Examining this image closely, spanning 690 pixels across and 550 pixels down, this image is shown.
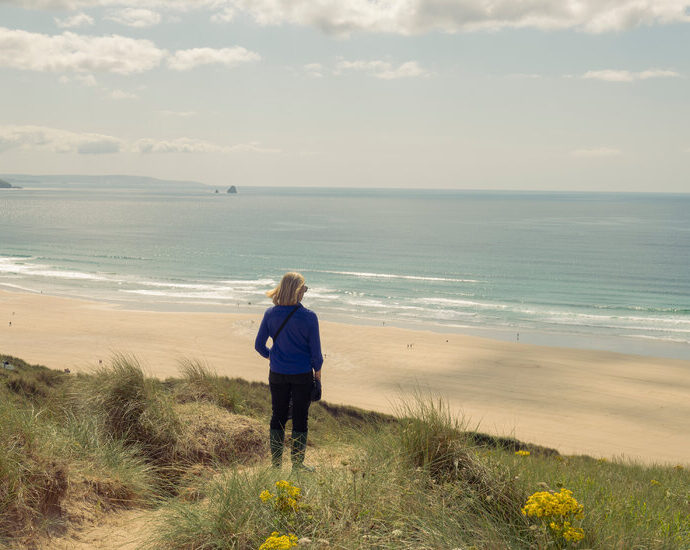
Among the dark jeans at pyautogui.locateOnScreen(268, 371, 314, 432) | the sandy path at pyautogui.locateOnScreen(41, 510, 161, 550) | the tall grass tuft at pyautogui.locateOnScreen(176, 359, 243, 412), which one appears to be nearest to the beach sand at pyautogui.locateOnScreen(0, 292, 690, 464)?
the tall grass tuft at pyautogui.locateOnScreen(176, 359, 243, 412)

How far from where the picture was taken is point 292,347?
18.2 ft

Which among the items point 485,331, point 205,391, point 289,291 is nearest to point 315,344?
point 289,291

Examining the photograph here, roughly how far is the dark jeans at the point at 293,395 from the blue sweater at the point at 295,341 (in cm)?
7

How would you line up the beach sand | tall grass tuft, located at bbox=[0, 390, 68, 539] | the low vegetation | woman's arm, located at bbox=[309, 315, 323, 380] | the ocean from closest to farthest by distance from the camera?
the low vegetation → tall grass tuft, located at bbox=[0, 390, 68, 539] → woman's arm, located at bbox=[309, 315, 323, 380] → the beach sand → the ocean

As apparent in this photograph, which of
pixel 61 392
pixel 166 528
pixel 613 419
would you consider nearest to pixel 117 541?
pixel 166 528

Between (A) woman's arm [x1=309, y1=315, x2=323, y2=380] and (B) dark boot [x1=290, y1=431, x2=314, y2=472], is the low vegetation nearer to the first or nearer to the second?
(B) dark boot [x1=290, y1=431, x2=314, y2=472]

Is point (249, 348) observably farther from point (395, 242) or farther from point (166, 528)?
point (395, 242)

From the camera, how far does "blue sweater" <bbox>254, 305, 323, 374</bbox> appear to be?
549 centimetres

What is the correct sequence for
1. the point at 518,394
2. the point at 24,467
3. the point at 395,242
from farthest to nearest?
1. the point at 395,242
2. the point at 518,394
3. the point at 24,467

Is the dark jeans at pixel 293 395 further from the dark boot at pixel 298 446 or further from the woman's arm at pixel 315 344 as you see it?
the woman's arm at pixel 315 344

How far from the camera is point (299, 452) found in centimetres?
562

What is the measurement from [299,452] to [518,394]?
15.5 meters

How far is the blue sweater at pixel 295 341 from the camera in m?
5.49

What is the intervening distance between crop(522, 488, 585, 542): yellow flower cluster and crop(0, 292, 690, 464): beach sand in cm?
1130
